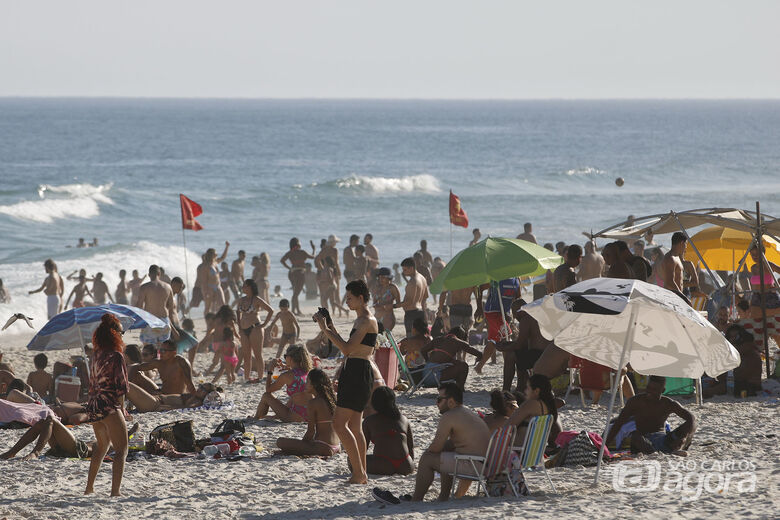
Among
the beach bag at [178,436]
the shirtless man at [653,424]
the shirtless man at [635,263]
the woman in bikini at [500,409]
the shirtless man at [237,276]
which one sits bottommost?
the shirtless man at [237,276]

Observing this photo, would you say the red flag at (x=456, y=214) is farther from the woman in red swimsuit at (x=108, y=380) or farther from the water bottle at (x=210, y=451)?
the woman in red swimsuit at (x=108, y=380)

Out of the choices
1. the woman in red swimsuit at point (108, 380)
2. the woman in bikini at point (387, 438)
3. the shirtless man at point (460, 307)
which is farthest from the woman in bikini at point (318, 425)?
the shirtless man at point (460, 307)

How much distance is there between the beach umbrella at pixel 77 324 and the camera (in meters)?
8.32

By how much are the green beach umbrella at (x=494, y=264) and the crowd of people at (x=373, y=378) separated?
0.73 feet

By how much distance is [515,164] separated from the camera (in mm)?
61656

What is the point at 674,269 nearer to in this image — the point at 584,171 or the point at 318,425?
the point at 318,425

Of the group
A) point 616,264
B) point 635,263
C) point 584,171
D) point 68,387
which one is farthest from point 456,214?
point 584,171

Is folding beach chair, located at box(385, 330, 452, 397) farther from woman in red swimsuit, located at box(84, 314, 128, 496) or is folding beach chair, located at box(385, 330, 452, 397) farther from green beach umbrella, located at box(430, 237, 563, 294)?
woman in red swimsuit, located at box(84, 314, 128, 496)

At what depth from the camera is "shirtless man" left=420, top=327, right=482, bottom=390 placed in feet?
28.4

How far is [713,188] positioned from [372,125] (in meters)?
71.2

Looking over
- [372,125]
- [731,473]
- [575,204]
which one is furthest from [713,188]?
[372,125]

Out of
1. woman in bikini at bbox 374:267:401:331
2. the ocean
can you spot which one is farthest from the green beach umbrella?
the ocean

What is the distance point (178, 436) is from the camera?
23.6ft

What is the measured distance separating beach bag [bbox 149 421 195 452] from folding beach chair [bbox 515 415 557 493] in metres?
2.65
